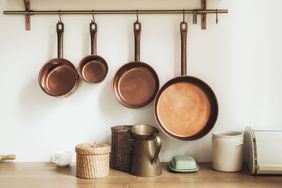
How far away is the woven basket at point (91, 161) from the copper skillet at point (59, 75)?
15.3 inches

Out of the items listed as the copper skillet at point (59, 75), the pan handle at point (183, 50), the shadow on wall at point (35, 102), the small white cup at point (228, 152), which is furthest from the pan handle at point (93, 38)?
the small white cup at point (228, 152)

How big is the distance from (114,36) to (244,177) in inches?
38.6

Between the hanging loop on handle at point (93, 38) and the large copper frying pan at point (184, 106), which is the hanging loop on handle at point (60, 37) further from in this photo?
the large copper frying pan at point (184, 106)

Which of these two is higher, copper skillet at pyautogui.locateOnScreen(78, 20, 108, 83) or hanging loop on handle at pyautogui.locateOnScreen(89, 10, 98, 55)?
hanging loop on handle at pyautogui.locateOnScreen(89, 10, 98, 55)

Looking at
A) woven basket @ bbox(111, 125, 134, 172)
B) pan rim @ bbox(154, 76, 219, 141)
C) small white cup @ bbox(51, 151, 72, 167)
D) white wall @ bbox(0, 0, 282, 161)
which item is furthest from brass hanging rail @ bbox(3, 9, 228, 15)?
small white cup @ bbox(51, 151, 72, 167)

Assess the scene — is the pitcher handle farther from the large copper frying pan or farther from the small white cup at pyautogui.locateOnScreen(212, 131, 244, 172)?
the small white cup at pyautogui.locateOnScreen(212, 131, 244, 172)

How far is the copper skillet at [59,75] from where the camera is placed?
1.85 meters

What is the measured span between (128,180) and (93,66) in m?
0.65

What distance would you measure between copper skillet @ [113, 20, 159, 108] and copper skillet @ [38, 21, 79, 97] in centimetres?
24

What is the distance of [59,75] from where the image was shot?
1.88 m

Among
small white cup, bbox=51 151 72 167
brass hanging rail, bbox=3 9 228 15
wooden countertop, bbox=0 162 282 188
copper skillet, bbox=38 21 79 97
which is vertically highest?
brass hanging rail, bbox=3 9 228 15

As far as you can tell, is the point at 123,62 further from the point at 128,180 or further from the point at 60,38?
the point at 128,180

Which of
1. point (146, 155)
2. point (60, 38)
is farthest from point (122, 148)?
point (60, 38)

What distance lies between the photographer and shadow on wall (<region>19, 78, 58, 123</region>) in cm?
189
